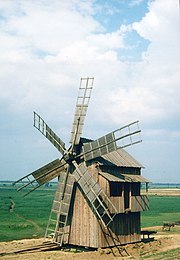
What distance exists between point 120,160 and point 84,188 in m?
4.44

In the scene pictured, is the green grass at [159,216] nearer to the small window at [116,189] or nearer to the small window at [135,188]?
the small window at [135,188]

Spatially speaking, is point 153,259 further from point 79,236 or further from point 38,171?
point 38,171

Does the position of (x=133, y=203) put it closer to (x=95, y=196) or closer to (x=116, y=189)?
(x=116, y=189)

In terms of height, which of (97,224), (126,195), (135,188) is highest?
(135,188)

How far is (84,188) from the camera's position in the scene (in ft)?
85.8

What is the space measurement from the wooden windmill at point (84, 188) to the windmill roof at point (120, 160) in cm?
12

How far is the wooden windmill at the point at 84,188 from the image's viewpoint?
26.2 m

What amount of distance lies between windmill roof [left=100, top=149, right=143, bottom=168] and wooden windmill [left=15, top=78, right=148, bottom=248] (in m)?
0.12

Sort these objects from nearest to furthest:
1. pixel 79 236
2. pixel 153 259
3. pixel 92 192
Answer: pixel 153 259 → pixel 92 192 → pixel 79 236

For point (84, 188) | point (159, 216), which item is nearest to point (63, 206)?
point (84, 188)

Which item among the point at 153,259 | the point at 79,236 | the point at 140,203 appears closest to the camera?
the point at 153,259

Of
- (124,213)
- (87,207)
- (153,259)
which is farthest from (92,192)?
(153,259)

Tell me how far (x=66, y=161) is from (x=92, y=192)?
329cm

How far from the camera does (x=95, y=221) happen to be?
26.4 m
